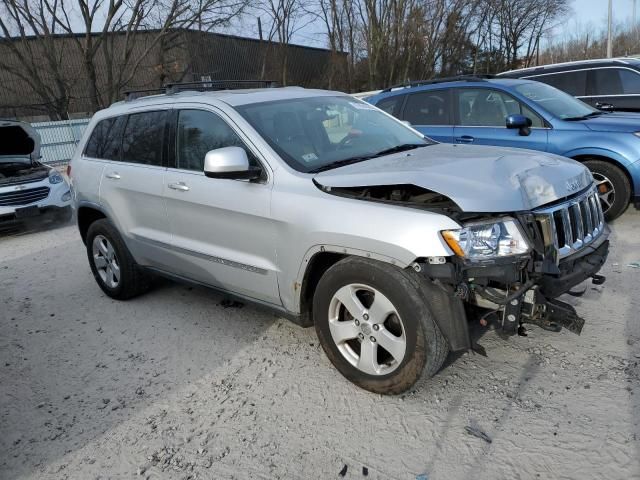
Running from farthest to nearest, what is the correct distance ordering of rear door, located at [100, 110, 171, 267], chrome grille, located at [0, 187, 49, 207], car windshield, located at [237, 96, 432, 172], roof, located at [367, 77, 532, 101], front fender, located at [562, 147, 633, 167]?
chrome grille, located at [0, 187, 49, 207], roof, located at [367, 77, 532, 101], front fender, located at [562, 147, 633, 167], rear door, located at [100, 110, 171, 267], car windshield, located at [237, 96, 432, 172]

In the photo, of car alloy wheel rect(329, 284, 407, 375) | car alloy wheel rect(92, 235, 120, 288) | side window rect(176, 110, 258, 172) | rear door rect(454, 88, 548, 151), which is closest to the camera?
car alloy wheel rect(329, 284, 407, 375)

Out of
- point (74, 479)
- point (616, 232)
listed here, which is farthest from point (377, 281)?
point (616, 232)

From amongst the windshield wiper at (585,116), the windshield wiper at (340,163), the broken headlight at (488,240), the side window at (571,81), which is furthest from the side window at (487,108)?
the broken headlight at (488,240)

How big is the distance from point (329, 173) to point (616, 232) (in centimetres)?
419

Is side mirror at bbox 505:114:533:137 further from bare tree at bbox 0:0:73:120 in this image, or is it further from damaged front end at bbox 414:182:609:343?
bare tree at bbox 0:0:73:120

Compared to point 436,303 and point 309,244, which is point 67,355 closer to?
point 309,244

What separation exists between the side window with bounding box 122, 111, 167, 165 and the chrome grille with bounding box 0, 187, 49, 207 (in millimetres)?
4869

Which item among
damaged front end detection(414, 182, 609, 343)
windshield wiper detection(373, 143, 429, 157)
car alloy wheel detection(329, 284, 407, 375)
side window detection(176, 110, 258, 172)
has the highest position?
side window detection(176, 110, 258, 172)

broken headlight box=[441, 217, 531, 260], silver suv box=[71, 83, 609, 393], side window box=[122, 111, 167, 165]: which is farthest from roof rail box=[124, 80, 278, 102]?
broken headlight box=[441, 217, 531, 260]

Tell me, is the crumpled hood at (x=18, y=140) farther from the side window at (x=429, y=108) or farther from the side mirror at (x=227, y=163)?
the side mirror at (x=227, y=163)

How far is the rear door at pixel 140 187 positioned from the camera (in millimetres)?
4070

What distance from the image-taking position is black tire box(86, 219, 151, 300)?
464cm

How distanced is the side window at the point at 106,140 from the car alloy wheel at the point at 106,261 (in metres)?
0.81

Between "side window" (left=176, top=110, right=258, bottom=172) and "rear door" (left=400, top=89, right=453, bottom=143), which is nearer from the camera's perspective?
"side window" (left=176, top=110, right=258, bottom=172)
